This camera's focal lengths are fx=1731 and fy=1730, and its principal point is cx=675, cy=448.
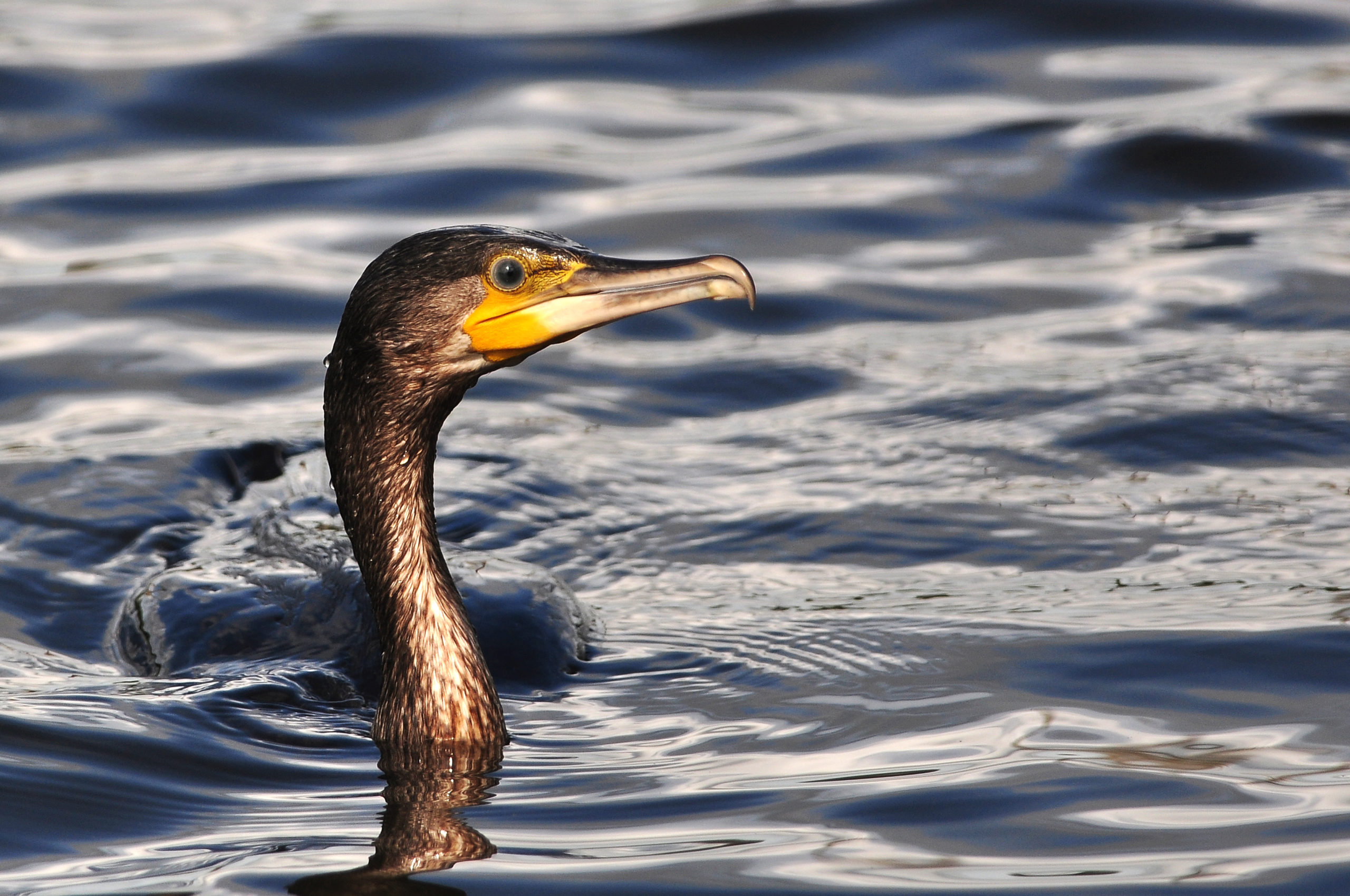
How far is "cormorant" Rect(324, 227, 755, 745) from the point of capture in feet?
13.3

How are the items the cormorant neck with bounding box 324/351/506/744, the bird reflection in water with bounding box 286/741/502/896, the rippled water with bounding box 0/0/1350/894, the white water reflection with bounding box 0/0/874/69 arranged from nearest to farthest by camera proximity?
the bird reflection in water with bounding box 286/741/502/896, the rippled water with bounding box 0/0/1350/894, the cormorant neck with bounding box 324/351/506/744, the white water reflection with bounding box 0/0/874/69

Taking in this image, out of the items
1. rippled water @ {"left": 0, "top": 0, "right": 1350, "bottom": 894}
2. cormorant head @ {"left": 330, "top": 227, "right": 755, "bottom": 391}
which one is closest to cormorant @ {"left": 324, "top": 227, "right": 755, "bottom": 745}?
cormorant head @ {"left": 330, "top": 227, "right": 755, "bottom": 391}

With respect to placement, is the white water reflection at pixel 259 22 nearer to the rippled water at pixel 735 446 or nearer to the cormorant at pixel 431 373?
the rippled water at pixel 735 446

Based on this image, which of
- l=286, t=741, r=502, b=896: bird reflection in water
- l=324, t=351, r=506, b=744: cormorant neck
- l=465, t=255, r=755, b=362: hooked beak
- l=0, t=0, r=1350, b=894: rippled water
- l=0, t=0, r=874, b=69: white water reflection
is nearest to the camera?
l=286, t=741, r=502, b=896: bird reflection in water

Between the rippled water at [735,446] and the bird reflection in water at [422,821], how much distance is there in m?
0.02

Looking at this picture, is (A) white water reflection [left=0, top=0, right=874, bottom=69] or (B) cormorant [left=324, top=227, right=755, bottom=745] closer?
(B) cormorant [left=324, top=227, right=755, bottom=745]

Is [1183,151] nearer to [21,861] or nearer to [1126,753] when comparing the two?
[1126,753]

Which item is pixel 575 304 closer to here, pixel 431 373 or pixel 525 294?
pixel 525 294

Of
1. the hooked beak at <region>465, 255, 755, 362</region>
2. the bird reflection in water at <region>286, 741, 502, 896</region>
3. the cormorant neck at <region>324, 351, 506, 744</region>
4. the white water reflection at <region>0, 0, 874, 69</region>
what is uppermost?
the white water reflection at <region>0, 0, 874, 69</region>

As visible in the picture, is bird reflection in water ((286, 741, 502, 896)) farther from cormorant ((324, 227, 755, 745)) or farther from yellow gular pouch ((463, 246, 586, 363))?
yellow gular pouch ((463, 246, 586, 363))

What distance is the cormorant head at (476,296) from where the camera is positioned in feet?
13.3

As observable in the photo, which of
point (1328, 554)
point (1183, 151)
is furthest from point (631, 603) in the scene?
point (1183, 151)

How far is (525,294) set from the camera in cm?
408

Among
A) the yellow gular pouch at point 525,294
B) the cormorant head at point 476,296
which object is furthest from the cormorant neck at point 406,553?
the yellow gular pouch at point 525,294
